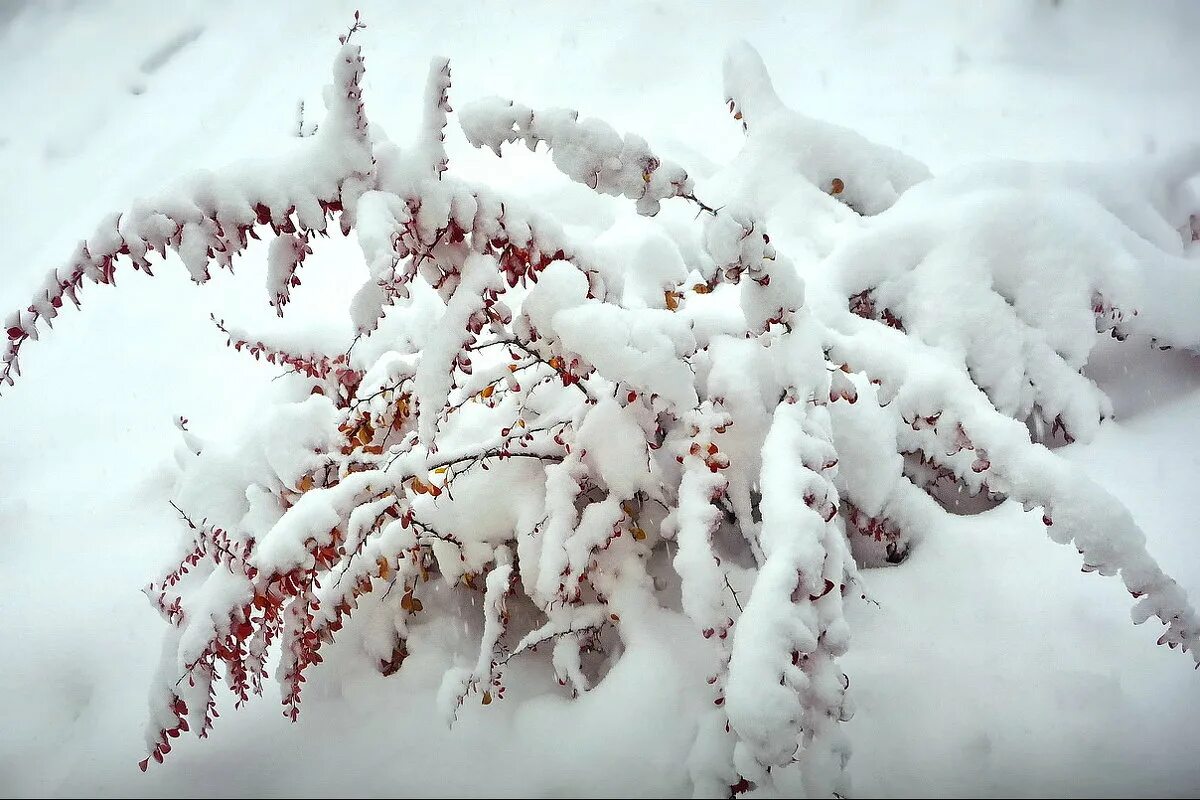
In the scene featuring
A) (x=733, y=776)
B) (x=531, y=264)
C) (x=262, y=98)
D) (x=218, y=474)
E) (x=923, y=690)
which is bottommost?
(x=733, y=776)

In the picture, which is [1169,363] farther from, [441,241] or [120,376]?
[120,376]

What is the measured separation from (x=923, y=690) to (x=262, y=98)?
5.40 m

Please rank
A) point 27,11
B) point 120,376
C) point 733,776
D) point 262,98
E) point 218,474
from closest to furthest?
1. point 733,776
2. point 218,474
3. point 120,376
4. point 262,98
5. point 27,11

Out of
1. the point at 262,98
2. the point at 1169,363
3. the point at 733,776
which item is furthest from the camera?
the point at 262,98

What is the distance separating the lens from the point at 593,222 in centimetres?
290

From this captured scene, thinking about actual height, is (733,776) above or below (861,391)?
below

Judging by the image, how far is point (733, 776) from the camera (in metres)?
1.10

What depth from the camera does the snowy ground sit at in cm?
125

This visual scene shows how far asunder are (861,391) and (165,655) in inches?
60.7

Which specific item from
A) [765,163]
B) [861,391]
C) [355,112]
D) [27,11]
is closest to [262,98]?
[27,11]

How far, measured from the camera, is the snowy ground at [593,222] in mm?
1251

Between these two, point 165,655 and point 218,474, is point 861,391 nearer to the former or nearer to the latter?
point 218,474

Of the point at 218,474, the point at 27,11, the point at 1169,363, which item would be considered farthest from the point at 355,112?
the point at 27,11

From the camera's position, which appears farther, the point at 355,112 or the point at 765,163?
the point at 765,163
